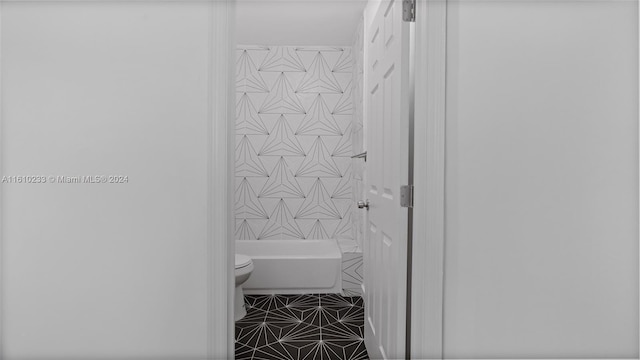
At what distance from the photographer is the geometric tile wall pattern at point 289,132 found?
3996 mm

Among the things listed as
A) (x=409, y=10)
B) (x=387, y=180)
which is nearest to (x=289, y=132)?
(x=387, y=180)

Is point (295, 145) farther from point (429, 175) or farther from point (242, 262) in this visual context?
point (429, 175)

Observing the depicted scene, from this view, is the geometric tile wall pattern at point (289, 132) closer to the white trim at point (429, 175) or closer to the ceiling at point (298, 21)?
the ceiling at point (298, 21)

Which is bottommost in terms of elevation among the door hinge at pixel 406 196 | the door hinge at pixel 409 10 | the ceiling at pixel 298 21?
the door hinge at pixel 406 196

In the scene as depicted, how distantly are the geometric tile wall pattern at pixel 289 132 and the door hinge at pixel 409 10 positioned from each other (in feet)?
7.94

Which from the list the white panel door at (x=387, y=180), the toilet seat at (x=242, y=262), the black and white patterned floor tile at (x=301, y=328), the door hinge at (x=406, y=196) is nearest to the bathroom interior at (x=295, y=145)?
the black and white patterned floor tile at (x=301, y=328)

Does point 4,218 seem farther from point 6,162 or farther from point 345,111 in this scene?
point 345,111

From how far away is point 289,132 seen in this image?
401cm

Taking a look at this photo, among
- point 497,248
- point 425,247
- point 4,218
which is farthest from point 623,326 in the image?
point 4,218

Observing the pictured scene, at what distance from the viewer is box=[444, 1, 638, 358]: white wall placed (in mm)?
776

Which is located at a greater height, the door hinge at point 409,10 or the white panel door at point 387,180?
the door hinge at point 409,10

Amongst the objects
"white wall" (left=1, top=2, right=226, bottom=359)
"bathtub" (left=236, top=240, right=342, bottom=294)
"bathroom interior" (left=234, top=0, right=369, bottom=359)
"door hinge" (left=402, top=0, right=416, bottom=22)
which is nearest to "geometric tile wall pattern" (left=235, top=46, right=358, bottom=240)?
"bathroom interior" (left=234, top=0, right=369, bottom=359)

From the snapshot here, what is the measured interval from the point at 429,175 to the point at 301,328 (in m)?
1.62

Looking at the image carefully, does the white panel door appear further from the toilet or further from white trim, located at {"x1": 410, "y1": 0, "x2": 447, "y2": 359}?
the toilet
